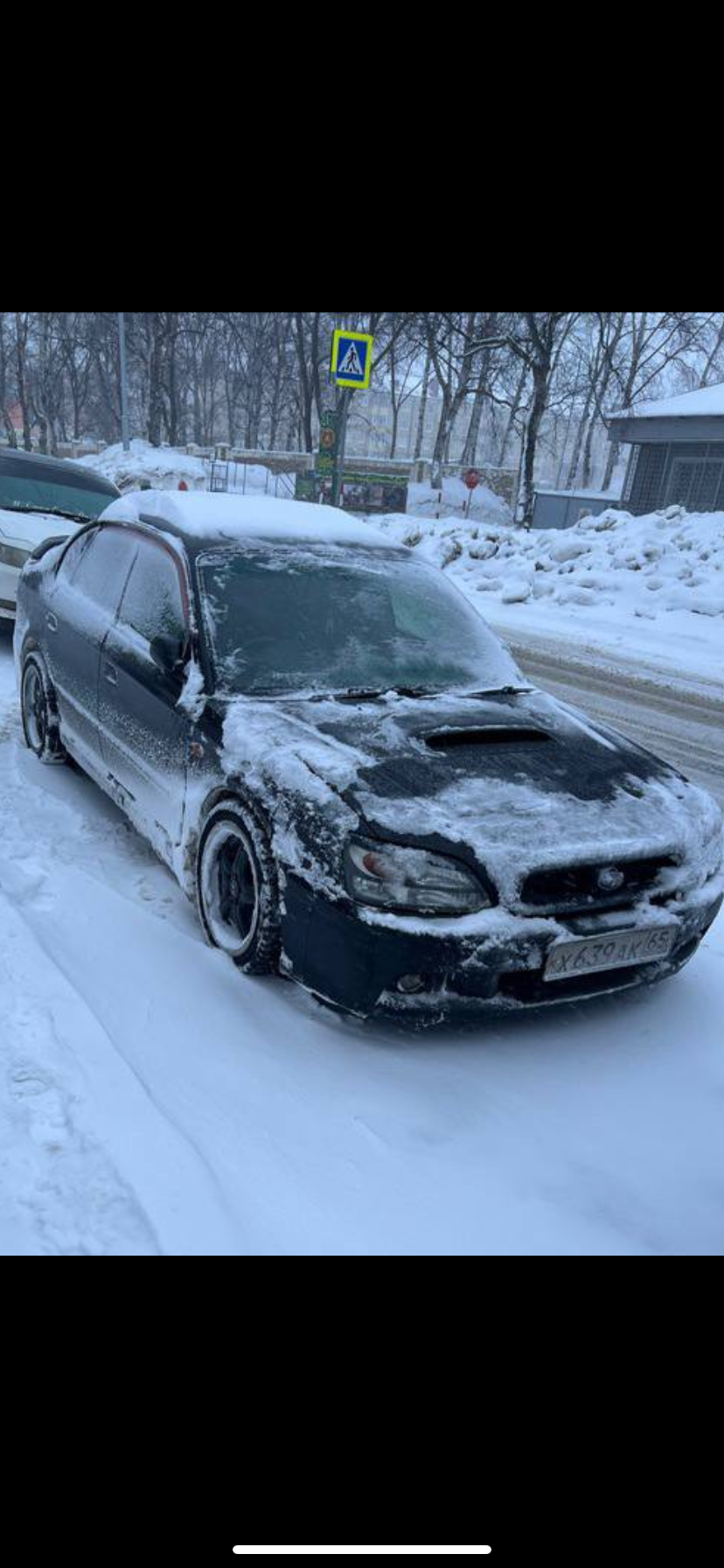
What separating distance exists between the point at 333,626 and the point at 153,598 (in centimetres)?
83

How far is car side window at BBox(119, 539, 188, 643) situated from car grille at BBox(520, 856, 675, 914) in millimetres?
1816

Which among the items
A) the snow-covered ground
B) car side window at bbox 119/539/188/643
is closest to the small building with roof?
the snow-covered ground

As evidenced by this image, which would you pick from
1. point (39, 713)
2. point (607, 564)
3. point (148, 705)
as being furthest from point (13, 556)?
point (607, 564)

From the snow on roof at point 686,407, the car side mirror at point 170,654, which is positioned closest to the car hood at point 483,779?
the car side mirror at point 170,654

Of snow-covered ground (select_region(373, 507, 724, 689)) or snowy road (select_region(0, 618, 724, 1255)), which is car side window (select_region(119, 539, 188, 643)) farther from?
snow-covered ground (select_region(373, 507, 724, 689))

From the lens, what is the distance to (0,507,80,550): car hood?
7.68m

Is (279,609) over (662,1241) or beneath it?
over

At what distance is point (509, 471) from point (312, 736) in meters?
41.0

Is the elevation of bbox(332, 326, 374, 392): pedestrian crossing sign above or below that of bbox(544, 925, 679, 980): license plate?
above
